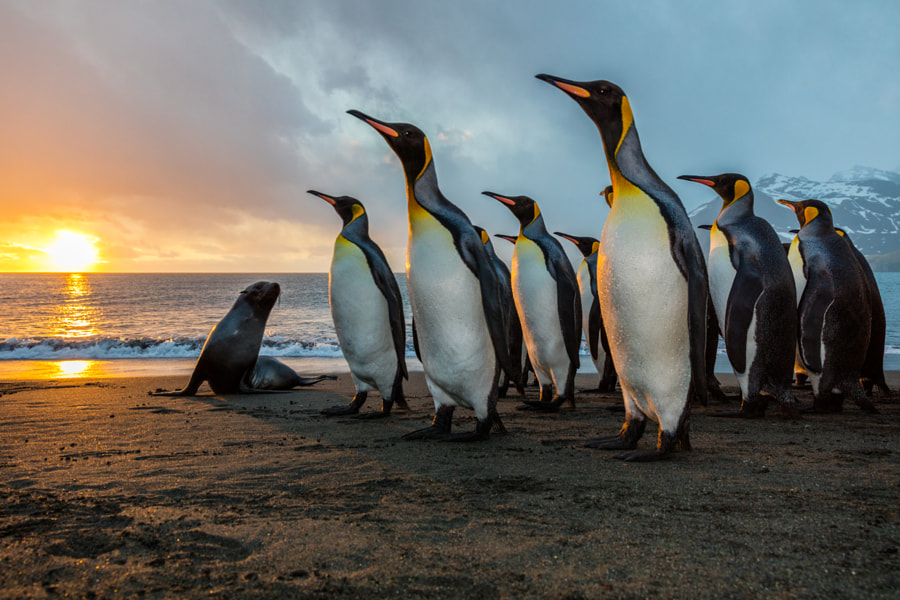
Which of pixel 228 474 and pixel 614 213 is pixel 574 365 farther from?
pixel 228 474

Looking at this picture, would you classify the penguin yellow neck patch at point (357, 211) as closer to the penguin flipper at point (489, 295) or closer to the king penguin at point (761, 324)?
the penguin flipper at point (489, 295)

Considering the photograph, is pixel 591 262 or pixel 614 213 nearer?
pixel 614 213

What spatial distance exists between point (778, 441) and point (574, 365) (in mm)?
2005

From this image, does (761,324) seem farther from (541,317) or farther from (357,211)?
(357,211)

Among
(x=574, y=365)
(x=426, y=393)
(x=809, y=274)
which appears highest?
(x=809, y=274)

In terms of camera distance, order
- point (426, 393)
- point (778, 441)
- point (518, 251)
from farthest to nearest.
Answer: point (426, 393), point (518, 251), point (778, 441)

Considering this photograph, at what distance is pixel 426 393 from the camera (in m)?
7.23

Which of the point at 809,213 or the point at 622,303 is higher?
the point at 809,213

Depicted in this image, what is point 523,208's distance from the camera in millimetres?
6113

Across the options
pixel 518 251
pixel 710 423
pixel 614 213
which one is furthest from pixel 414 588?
pixel 518 251

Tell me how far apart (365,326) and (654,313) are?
289cm

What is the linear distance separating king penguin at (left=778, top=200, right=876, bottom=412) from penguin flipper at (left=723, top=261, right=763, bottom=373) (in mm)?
1054

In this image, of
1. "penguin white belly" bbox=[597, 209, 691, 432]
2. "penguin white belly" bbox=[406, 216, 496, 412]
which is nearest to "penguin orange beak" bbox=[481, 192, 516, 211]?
"penguin white belly" bbox=[406, 216, 496, 412]

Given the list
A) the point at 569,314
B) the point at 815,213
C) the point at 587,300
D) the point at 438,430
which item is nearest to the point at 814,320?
the point at 815,213
